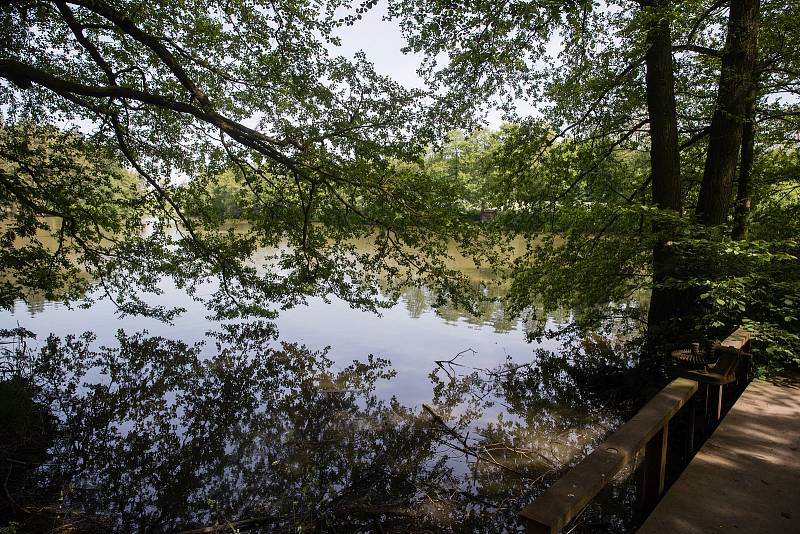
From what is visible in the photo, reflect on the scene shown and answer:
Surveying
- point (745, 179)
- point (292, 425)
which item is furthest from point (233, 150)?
point (745, 179)

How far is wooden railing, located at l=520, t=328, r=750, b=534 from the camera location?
1929 mm

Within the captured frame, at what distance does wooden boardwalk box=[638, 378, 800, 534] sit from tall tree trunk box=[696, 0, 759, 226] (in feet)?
12.9

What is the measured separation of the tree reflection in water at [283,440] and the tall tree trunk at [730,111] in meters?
3.69

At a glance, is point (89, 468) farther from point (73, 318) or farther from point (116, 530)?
point (73, 318)

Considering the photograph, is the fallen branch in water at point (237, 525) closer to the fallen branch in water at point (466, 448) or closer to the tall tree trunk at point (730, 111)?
the fallen branch in water at point (466, 448)

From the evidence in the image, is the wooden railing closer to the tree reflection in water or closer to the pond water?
the pond water

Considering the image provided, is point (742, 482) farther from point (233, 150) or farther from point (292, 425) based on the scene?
point (233, 150)

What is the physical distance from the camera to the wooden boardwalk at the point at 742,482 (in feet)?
8.99

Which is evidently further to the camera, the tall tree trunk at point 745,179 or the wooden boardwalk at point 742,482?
the tall tree trunk at point 745,179

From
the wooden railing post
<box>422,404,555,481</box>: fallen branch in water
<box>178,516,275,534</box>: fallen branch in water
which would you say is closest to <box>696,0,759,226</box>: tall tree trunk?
<box>422,404,555,481</box>: fallen branch in water

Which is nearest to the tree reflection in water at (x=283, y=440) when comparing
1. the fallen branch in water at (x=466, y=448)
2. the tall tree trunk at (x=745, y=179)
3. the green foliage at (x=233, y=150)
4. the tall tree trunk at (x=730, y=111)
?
the fallen branch in water at (x=466, y=448)

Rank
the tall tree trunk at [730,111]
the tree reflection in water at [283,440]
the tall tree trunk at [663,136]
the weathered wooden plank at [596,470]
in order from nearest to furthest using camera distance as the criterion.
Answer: the weathered wooden plank at [596,470] < the tree reflection in water at [283,440] < the tall tree trunk at [730,111] < the tall tree trunk at [663,136]

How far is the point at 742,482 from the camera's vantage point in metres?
3.22

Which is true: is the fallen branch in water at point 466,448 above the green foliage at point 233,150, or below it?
below
